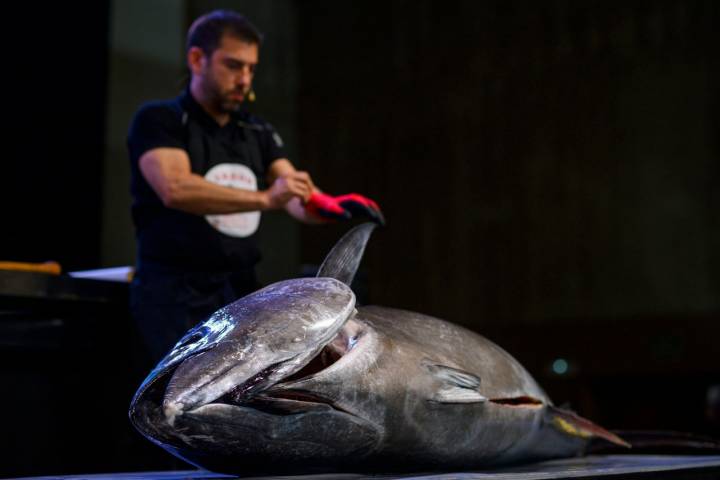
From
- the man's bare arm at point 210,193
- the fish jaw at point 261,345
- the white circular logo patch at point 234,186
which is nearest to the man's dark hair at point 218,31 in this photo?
the white circular logo patch at point 234,186

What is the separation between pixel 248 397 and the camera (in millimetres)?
1562

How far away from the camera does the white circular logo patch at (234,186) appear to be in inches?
109

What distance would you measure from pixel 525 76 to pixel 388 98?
58.7 inches

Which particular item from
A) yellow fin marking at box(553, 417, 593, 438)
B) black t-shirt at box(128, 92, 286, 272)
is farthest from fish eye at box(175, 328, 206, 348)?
yellow fin marking at box(553, 417, 593, 438)

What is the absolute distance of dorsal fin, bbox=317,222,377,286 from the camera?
6.56 ft

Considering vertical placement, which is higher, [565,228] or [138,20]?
[138,20]

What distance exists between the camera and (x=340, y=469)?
1.80 metres

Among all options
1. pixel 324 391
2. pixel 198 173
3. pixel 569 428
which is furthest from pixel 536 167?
pixel 324 391

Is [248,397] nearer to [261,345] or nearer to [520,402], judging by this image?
[261,345]

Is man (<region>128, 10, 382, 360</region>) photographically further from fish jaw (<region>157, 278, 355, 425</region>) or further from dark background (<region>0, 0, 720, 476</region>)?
dark background (<region>0, 0, 720, 476</region>)

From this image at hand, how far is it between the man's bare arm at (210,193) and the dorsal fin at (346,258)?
1.56 ft

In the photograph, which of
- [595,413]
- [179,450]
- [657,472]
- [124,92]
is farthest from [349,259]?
[595,413]

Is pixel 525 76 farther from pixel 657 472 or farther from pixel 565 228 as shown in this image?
pixel 657 472

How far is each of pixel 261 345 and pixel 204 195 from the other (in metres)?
1.00
